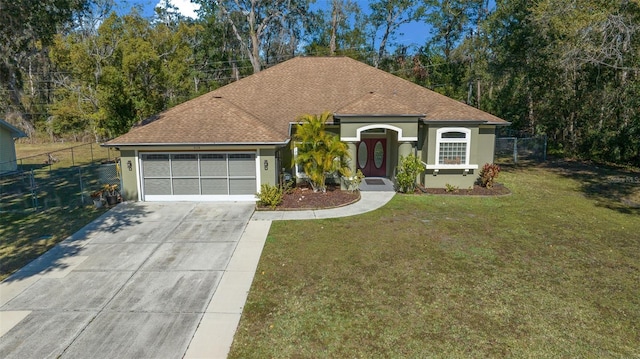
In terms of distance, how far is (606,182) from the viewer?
19.5 m

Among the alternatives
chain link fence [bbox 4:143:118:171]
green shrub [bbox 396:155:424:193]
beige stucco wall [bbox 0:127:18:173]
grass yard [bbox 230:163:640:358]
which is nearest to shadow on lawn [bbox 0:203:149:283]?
grass yard [bbox 230:163:640:358]

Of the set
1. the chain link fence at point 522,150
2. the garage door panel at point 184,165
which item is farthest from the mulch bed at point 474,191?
the chain link fence at point 522,150

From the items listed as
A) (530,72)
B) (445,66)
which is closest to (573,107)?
(530,72)

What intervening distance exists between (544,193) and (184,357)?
1692 centimetres

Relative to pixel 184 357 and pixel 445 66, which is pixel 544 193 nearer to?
pixel 184 357

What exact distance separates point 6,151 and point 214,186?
59.1 feet

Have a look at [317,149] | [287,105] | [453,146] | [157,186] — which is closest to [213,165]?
[157,186]

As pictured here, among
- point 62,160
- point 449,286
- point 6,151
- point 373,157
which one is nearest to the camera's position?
point 449,286

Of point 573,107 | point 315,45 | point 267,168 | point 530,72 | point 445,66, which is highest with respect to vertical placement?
point 315,45

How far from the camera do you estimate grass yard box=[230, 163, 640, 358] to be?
636cm

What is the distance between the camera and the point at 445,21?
4378cm

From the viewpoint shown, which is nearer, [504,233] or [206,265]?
[206,265]

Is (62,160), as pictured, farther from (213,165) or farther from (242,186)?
(242,186)

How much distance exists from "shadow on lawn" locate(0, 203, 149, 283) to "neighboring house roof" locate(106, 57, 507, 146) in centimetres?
297
